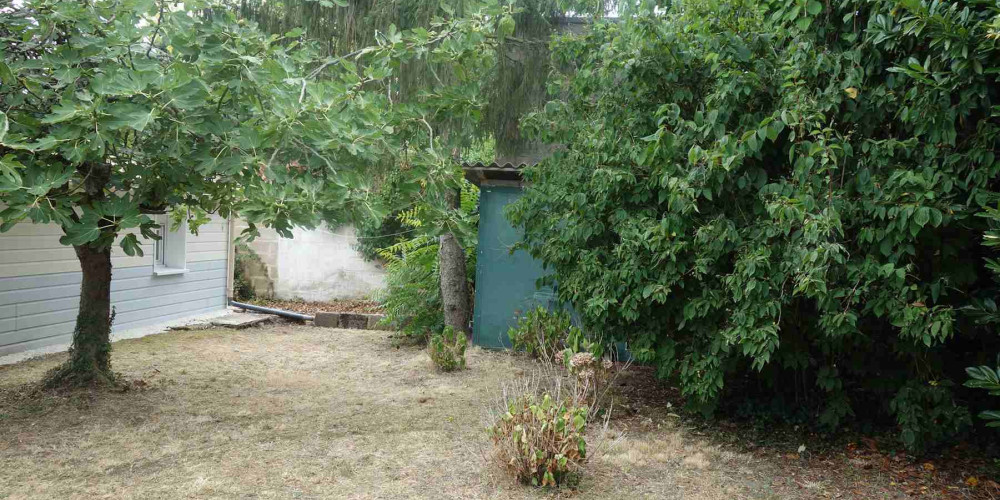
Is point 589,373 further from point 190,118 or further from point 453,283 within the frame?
point 453,283

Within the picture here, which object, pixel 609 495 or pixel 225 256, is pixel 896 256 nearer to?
pixel 609 495

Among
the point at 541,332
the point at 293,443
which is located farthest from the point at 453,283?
the point at 293,443

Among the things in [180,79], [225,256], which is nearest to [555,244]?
[180,79]

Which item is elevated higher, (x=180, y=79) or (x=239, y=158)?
(x=180, y=79)

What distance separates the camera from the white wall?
13289 mm

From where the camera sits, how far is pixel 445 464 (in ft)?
15.0

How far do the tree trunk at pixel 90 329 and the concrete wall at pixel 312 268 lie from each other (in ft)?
23.6

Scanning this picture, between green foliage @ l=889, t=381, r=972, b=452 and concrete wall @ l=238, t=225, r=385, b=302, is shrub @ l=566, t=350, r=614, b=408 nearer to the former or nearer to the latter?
green foliage @ l=889, t=381, r=972, b=452

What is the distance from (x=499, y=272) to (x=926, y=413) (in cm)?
513

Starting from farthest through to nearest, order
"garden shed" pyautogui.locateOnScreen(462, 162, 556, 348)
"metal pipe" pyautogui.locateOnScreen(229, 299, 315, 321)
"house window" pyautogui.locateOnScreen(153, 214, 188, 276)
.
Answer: "metal pipe" pyautogui.locateOnScreen(229, 299, 315, 321)
"house window" pyautogui.locateOnScreen(153, 214, 188, 276)
"garden shed" pyautogui.locateOnScreen(462, 162, 556, 348)

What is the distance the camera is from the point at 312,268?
44.1 feet

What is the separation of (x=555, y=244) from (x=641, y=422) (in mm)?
1565

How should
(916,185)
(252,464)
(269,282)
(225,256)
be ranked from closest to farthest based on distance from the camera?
(916,185)
(252,464)
(225,256)
(269,282)

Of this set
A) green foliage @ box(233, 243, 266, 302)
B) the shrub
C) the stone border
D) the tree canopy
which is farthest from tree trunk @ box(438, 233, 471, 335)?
green foliage @ box(233, 243, 266, 302)
